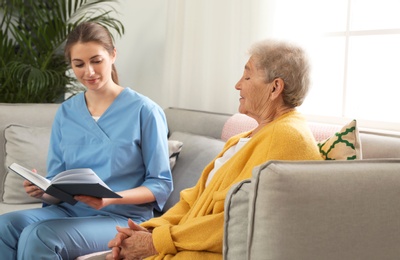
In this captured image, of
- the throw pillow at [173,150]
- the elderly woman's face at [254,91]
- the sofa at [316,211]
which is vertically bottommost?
the throw pillow at [173,150]

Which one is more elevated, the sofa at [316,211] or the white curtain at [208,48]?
the white curtain at [208,48]

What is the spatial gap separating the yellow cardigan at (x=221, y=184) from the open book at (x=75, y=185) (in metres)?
0.28

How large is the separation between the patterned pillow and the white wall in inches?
88.3

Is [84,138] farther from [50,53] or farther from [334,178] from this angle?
[50,53]

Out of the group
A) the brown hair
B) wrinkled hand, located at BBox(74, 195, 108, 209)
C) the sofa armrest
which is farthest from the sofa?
the brown hair

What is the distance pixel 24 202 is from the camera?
310 cm

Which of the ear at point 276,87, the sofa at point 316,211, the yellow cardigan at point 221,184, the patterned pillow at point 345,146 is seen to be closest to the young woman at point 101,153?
the yellow cardigan at point 221,184

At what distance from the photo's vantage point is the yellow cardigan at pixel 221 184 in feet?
5.78

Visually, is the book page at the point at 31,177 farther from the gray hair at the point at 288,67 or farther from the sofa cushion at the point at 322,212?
the sofa cushion at the point at 322,212

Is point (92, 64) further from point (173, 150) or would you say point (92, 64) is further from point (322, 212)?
point (322, 212)

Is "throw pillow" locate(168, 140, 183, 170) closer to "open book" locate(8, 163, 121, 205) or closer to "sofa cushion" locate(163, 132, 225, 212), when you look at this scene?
"sofa cushion" locate(163, 132, 225, 212)

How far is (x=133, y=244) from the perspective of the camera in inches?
78.6

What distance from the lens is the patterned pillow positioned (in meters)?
1.85

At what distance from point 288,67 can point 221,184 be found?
399 mm
